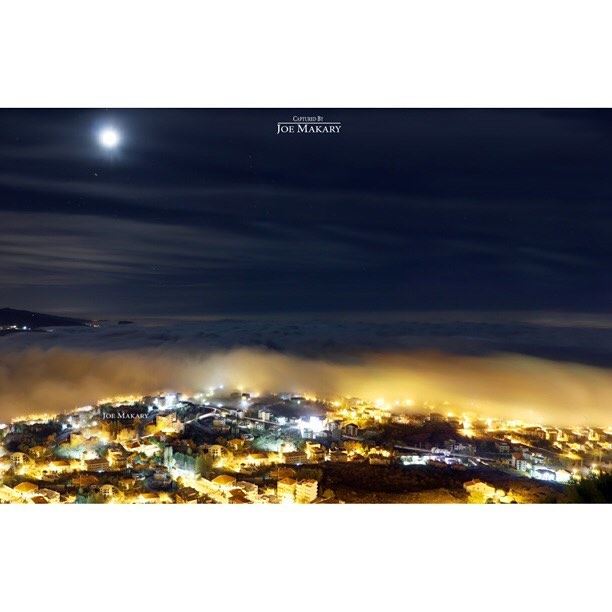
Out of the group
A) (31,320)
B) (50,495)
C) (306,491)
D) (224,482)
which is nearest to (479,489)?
(306,491)

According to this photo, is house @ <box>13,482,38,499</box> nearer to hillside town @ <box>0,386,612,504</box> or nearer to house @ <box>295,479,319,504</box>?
hillside town @ <box>0,386,612,504</box>

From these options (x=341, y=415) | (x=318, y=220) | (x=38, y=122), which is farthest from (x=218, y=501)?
(x=38, y=122)

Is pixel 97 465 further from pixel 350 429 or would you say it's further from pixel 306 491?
pixel 350 429

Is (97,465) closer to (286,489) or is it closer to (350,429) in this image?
(286,489)

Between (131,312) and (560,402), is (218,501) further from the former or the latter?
(560,402)

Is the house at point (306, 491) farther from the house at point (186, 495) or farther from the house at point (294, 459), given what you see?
the house at point (186, 495)

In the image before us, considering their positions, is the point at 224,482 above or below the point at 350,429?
below

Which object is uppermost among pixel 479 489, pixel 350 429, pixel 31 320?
pixel 31 320

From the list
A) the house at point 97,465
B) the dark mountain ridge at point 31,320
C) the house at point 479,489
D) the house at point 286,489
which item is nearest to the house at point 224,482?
the house at point 286,489
